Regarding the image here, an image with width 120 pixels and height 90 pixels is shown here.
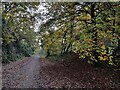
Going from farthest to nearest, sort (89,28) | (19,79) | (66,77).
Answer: (66,77) < (19,79) < (89,28)

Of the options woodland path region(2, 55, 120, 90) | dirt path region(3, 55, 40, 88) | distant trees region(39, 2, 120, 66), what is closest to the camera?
distant trees region(39, 2, 120, 66)

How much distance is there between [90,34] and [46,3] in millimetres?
1678

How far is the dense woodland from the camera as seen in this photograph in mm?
4730

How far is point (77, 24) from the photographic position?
6398mm

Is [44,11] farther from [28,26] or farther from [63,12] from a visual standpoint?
[28,26]

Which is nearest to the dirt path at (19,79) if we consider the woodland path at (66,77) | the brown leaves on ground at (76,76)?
the woodland path at (66,77)

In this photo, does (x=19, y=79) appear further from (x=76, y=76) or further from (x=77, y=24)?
(x=77, y=24)

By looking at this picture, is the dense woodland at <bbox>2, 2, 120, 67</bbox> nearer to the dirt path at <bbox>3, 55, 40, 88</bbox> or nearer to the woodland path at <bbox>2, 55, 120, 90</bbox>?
the woodland path at <bbox>2, 55, 120, 90</bbox>

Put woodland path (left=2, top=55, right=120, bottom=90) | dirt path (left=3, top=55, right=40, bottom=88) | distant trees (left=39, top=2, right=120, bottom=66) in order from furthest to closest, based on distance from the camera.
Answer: woodland path (left=2, top=55, right=120, bottom=90), dirt path (left=3, top=55, right=40, bottom=88), distant trees (left=39, top=2, right=120, bottom=66)

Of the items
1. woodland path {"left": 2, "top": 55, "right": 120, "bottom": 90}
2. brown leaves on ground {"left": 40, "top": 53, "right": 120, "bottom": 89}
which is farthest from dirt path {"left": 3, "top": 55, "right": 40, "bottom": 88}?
brown leaves on ground {"left": 40, "top": 53, "right": 120, "bottom": 89}

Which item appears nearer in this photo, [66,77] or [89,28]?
[89,28]

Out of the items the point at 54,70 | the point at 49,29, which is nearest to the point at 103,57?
the point at 49,29

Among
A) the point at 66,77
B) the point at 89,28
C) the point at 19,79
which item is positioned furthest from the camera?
the point at 66,77

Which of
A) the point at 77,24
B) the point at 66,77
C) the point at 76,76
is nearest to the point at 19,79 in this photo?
the point at 66,77
